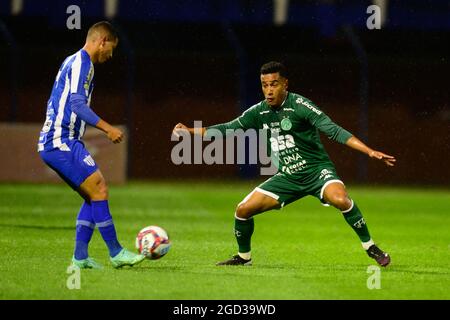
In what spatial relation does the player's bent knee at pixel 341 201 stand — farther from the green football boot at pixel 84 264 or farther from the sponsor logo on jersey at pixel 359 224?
the green football boot at pixel 84 264

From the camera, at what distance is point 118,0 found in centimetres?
2906

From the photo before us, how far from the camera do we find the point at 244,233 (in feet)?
31.1

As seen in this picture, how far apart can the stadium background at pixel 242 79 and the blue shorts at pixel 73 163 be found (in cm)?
1672

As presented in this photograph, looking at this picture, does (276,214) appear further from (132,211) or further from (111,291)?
(111,291)

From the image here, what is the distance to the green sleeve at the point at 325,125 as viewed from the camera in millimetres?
9019

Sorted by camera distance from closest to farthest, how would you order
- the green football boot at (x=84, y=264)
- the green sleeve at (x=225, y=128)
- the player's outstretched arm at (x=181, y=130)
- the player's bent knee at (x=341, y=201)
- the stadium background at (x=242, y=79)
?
the green football boot at (x=84, y=264), the player's bent knee at (x=341, y=201), the player's outstretched arm at (x=181, y=130), the green sleeve at (x=225, y=128), the stadium background at (x=242, y=79)

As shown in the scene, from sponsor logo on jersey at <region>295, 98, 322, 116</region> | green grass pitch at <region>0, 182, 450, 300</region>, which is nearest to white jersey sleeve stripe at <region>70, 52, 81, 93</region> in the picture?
green grass pitch at <region>0, 182, 450, 300</region>

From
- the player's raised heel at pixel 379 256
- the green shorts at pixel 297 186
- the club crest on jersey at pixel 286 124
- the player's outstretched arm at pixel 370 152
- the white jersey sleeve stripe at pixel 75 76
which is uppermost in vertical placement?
the white jersey sleeve stripe at pixel 75 76

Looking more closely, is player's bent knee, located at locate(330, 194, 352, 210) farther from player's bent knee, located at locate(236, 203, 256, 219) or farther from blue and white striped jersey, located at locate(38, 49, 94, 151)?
blue and white striped jersey, located at locate(38, 49, 94, 151)

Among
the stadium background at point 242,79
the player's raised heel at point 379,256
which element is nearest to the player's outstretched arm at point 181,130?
the player's raised heel at point 379,256

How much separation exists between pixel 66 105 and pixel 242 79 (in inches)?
693

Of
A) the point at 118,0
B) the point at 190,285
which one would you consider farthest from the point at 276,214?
the point at 118,0

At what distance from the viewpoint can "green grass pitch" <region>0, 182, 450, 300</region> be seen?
306 inches

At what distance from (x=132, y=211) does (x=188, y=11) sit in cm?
1504
